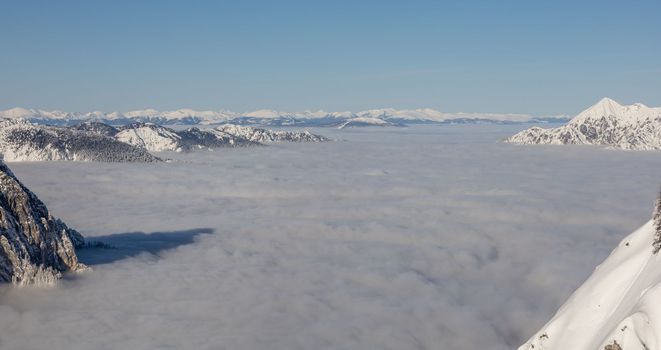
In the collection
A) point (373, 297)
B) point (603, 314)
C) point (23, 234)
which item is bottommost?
point (373, 297)

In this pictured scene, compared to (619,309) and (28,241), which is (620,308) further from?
(28,241)

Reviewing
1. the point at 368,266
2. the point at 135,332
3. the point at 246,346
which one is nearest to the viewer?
the point at 246,346

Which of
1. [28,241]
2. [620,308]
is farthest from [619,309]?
[28,241]

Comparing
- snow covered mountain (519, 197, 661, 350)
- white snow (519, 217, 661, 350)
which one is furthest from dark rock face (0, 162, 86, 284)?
snow covered mountain (519, 197, 661, 350)

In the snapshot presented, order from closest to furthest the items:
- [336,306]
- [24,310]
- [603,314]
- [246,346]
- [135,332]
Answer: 1. [603,314]
2. [246,346]
3. [135,332]
4. [24,310]
5. [336,306]

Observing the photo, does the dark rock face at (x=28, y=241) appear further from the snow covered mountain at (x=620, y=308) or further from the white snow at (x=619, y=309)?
the snow covered mountain at (x=620, y=308)

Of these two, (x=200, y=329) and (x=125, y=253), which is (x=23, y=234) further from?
(x=200, y=329)

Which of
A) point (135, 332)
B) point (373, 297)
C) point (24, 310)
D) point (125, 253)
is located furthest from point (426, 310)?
point (125, 253)

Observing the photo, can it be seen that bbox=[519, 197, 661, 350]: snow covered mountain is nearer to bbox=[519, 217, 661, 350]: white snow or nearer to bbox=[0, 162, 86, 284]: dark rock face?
bbox=[519, 217, 661, 350]: white snow
